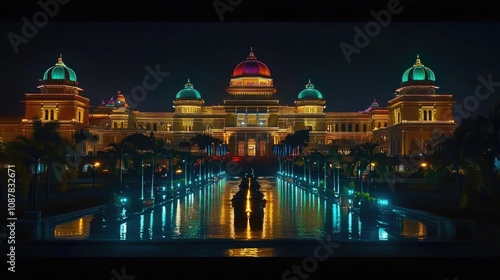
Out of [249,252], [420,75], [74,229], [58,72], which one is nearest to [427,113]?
[420,75]

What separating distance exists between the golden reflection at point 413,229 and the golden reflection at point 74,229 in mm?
9366

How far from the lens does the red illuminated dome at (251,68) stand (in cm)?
8806

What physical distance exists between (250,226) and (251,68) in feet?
228

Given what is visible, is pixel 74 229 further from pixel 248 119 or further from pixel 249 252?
pixel 248 119

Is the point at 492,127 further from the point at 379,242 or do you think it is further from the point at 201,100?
the point at 201,100

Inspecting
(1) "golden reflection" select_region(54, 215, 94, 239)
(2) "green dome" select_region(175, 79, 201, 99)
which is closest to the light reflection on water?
(1) "golden reflection" select_region(54, 215, 94, 239)

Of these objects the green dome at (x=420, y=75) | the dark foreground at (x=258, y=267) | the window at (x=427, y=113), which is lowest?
the dark foreground at (x=258, y=267)

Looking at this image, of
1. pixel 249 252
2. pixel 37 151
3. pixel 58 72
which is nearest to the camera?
pixel 249 252

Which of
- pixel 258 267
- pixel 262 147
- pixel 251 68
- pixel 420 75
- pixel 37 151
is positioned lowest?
pixel 258 267

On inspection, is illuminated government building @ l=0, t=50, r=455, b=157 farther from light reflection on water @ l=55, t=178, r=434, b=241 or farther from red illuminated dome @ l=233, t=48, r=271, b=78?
light reflection on water @ l=55, t=178, r=434, b=241

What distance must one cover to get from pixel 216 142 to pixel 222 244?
61928 millimetres

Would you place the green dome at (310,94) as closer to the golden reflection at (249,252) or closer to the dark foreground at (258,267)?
the golden reflection at (249,252)

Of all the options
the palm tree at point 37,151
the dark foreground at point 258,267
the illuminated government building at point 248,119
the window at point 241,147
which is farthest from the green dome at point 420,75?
the dark foreground at point 258,267

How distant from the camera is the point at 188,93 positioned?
3593 inches
